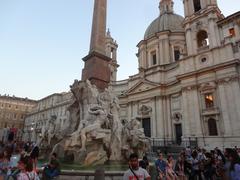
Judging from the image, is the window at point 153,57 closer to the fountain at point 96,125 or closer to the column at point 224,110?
the column at point 224,110

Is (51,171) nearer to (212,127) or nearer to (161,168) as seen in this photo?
(161,168)

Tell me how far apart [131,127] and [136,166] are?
885 cm

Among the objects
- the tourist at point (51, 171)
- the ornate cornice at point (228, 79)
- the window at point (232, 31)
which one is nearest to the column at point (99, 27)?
the tourist at point (51, 171)

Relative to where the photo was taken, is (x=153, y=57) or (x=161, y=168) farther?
(x=153, y=57)

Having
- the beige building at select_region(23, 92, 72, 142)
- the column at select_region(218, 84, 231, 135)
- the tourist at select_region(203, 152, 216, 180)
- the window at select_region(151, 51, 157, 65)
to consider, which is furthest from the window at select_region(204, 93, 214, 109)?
the beige building at select_region(23, 92, 72, 142)

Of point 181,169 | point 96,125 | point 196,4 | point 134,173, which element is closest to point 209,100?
point 196,4

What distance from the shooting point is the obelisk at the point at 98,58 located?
10656 mm

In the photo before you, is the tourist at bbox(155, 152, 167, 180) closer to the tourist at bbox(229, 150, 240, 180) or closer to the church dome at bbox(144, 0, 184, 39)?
the tourist at bbox(229, 150, 240, 180)

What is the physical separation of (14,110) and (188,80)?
162 feet

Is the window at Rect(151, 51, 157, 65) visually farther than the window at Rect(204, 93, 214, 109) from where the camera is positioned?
Yes

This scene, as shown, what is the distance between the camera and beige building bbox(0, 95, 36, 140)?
164 feet

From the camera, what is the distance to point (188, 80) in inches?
886

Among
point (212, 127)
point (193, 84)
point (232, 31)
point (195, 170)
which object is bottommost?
point (195, 170)

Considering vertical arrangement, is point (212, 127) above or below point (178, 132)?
above
